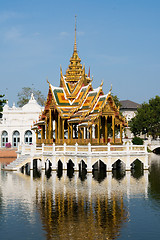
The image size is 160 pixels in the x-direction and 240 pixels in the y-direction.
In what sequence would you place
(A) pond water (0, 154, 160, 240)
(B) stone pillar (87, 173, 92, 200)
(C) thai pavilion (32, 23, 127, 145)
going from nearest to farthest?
(A) pond water (0, 154, 160, 240) < (B) stone pillar (87, 173, 92, 200) < (C) thai pavilion (32, 23, 127, 145)

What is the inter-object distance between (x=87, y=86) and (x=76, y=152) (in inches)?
314

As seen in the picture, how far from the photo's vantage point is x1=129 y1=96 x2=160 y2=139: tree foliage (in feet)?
298

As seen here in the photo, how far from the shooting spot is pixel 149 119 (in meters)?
90.7

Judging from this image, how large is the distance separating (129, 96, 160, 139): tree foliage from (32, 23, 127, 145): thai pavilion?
45733 mm

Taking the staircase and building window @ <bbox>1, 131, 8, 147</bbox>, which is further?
building window @ <bbox>1, 131, 8, 147</bbox>

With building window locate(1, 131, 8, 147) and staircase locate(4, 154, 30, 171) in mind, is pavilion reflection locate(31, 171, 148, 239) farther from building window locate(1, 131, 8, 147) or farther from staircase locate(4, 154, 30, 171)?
building window locate(1, 131, 8, 147)

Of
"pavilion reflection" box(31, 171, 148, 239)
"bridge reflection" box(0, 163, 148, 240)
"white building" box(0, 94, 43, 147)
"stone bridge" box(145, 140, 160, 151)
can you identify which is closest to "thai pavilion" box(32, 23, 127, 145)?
"bridge reflection" box(0, 163, 148, 240)

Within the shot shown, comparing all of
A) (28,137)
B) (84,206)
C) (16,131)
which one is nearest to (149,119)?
(28,137)

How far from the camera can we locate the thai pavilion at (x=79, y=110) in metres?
39.7

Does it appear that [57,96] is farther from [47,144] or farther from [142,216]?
[142,216]

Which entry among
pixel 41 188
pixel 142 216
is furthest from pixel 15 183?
pixel 142 216

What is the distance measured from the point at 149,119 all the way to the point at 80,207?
6936 centimetres

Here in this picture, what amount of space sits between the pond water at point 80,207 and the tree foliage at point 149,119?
55909mm

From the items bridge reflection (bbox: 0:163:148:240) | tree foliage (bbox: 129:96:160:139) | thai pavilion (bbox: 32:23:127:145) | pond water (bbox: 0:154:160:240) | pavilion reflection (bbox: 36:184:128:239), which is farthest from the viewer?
tree foliage (bbox: 129:96:160:139)
